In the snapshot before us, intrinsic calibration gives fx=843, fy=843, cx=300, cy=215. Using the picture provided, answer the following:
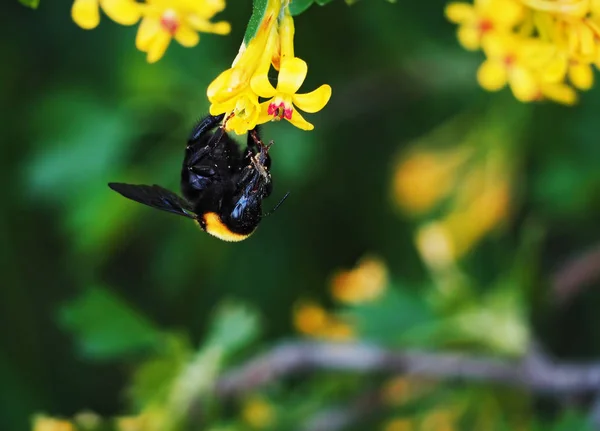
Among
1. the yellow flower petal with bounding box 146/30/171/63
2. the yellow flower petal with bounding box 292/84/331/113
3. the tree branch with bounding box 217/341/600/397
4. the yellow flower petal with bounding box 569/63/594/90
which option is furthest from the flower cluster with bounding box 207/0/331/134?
the tree branch with bounding box 217/341/600/397

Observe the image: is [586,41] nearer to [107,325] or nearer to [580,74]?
[580,74]

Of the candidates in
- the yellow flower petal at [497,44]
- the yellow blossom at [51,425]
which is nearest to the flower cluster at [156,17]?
the yellow flower petal at [497,44]

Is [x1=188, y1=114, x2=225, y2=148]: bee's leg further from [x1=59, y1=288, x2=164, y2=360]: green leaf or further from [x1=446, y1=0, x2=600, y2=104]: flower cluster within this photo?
[x1=59, y1=288, x2=164, y2=360]: green leaf

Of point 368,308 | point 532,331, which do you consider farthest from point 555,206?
point 368,308

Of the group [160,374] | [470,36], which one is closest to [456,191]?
[160,374]

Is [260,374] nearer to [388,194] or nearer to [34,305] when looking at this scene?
[388,194]

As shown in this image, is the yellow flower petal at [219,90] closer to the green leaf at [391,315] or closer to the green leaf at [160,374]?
the green leaf at [160,374]
